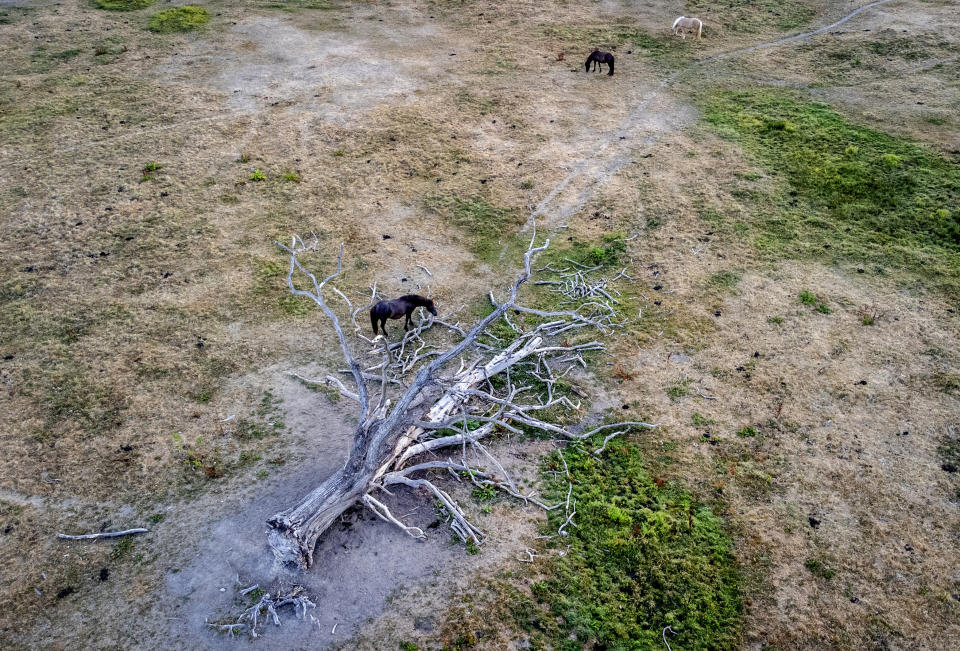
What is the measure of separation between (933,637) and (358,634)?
5419 mm

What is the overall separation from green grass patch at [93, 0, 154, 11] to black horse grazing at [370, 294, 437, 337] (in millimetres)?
16599

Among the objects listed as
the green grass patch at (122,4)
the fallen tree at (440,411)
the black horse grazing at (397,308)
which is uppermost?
the green grass patch at (122,4)

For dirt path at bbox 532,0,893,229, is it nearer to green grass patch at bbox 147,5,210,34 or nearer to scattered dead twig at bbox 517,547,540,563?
scattered dead twig at bbox 517,547,540,563

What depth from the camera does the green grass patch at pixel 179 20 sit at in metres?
18.5

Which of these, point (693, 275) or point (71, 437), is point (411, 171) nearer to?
point (693, 275)

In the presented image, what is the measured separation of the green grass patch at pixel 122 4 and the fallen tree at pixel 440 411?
16.5m

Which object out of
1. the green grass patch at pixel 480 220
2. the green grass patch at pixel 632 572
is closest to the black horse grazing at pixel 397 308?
the green grass patch at pixel 480 220

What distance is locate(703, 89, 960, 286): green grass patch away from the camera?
36.2ft

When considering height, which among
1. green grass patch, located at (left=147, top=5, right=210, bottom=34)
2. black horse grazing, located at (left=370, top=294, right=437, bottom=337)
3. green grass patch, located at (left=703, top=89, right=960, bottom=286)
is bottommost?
black horse grazing, located at (left=370, top=294, right=437, bottom=337)

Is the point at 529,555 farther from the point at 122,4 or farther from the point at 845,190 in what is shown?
the point at 122,4

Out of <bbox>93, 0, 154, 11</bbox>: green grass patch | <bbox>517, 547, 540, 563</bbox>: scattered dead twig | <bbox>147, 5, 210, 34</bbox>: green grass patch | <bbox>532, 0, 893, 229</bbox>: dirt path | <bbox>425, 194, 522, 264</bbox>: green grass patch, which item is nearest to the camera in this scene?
<bbox>517, 547, 540, 563</bbox>: scattered dead twig

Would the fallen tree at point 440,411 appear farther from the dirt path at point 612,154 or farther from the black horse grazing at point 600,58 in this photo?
the black horse grazing at point 600,58

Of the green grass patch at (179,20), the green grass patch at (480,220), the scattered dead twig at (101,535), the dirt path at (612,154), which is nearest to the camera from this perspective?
the scattered dead twig at (101,535)

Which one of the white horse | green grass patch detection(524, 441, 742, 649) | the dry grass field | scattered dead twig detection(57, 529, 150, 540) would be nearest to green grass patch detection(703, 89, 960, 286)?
the dry grass field
